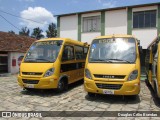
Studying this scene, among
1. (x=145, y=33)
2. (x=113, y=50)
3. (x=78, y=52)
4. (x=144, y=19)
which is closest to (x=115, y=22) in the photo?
(x=144, y=19)

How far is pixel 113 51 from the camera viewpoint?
8.03 m

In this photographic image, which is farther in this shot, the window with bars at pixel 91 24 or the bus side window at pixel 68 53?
the window with bars at pixel 91 24

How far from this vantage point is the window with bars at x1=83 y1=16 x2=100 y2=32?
1605 centimetres

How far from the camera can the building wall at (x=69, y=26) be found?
16597mm

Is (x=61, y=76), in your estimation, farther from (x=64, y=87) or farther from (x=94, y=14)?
(x=94, y=14)

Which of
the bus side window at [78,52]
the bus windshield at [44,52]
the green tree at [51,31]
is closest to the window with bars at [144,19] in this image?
the bus side window at [78,52]

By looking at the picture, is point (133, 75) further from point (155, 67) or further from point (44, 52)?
point (44, 52)

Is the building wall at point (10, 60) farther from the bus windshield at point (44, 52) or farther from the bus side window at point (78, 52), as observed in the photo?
the bus windshield at point (44, 52)

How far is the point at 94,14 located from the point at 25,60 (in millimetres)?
8416

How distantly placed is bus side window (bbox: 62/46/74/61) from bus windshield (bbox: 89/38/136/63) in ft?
4.91

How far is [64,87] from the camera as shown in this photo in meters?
9.66

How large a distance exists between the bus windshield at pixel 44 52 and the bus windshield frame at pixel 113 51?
1.70 meters

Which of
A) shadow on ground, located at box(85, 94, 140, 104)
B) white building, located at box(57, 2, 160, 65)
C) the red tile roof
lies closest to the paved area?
shadow on ground, located at box(85, 94, 140, 104)

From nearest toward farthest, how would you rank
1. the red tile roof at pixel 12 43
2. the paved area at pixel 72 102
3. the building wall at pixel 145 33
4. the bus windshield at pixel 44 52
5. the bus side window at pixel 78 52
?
the paved area at pixel 72 102, the bus windshield at pixel 44 52, the bus side window at pixel 78 52, the building wall at pixel 145 33, the red tile roof at pixel 12 43
